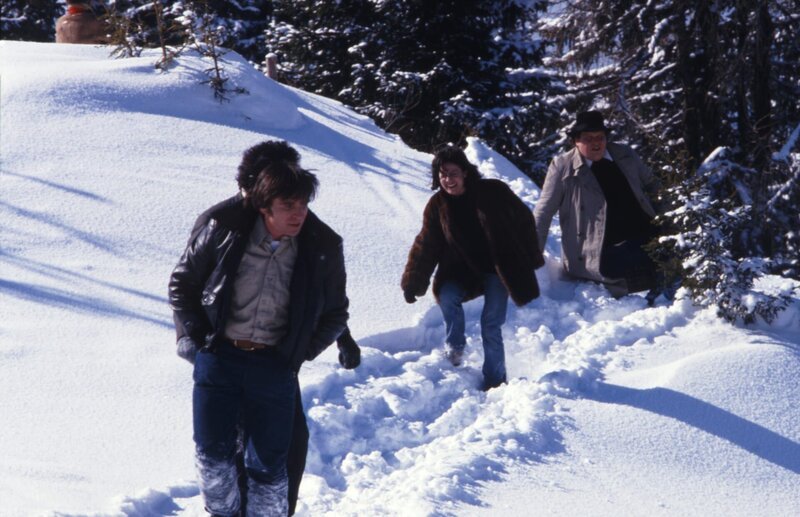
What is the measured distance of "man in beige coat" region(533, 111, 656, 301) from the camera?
7.36 m

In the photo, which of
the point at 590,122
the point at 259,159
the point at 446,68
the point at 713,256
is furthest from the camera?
the point at 446,68

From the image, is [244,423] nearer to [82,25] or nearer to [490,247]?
[490,247]

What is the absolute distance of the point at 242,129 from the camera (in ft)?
33.9

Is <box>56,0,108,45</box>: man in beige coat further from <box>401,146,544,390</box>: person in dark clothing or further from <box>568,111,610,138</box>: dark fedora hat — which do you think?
<box>401,146,544,390</box>: person in dark clothing

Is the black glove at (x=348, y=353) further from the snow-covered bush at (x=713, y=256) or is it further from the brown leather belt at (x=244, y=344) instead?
the snow-covered bush at (x=713, y=256)

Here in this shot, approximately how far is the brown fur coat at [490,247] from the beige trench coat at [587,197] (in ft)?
4.66

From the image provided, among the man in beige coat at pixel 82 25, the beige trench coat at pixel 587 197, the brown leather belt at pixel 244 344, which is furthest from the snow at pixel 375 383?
the man in beige coat at pixel 82 25

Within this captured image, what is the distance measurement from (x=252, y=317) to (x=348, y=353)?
0.51 meters

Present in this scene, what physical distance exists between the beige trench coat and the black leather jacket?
149 inches

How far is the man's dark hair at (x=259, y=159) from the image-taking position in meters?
3.61

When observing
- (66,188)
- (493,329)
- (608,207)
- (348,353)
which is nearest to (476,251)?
(493,329)

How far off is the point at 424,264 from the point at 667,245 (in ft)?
6.40

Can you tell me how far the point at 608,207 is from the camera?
7.38m

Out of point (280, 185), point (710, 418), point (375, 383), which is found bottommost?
point (375, 383)
